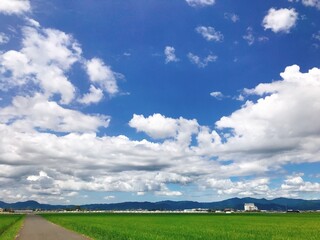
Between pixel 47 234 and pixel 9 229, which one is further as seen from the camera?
pixel 9 229

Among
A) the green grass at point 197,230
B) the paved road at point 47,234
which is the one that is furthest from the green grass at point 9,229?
the green grass at point 197,230

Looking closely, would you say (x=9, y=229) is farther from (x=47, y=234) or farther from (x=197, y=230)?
(x=197, y=230)

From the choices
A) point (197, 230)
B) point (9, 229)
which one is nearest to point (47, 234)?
point (9, 229)

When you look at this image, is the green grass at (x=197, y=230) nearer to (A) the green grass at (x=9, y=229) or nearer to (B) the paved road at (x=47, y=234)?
(B) the paved road at (x=47, y=234)

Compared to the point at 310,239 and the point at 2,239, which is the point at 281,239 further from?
the point at 2,239

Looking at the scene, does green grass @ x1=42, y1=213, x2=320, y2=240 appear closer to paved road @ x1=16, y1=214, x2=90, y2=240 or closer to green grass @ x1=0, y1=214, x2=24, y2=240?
paved road @ x1=16, y1=214, x2=90, y2=240

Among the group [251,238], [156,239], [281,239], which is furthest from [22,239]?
[281,239]

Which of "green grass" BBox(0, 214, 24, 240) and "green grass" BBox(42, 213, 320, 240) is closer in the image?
"green grass" BBox(42, 213, 320, 240)

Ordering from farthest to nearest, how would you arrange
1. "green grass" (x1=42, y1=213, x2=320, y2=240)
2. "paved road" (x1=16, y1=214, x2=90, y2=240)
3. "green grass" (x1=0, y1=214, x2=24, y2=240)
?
"green grass" (x1=0, y1=214, x2=24, y2=240) < "green grass" (x1=42, y1=213, x2=320, y2=240) < "paved road" (x1=16, y1=214, x2=90, y2=240)

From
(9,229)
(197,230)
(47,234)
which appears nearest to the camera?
(47,234)

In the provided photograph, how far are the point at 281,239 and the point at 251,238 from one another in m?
3.69

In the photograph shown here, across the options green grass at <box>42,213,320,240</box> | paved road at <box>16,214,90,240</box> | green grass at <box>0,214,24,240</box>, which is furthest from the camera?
green grass at <box>0,214,24,240</box>

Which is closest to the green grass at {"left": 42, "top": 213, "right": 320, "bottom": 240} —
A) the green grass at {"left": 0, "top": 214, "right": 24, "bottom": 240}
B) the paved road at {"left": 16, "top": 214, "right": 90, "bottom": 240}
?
the paved road at {"left": 16, "top": 214, "right": 90, "bottom": 240}

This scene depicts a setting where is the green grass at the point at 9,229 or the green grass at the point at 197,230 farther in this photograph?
the green grass at the point at 9,229
